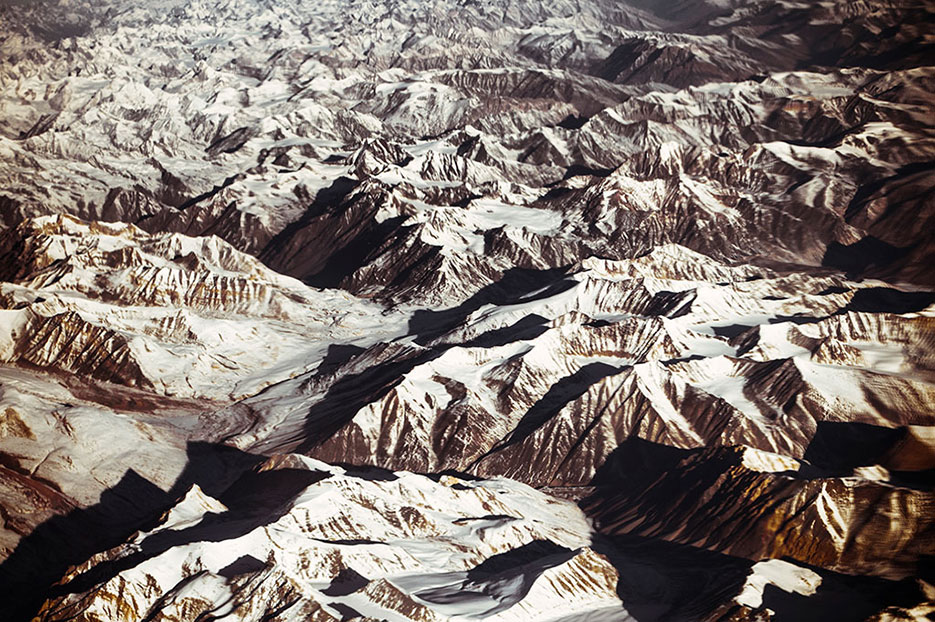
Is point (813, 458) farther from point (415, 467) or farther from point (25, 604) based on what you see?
point (25, 604)

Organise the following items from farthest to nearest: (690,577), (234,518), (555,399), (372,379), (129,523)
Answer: (372,379) < (555,399) < (129,523) < (234,518) < (690,577)

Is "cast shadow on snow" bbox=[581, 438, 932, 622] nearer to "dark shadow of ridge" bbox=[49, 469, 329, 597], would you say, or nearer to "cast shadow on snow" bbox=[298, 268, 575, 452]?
"dark shadow of ridge" bbox=[49, 469, 329, 597]

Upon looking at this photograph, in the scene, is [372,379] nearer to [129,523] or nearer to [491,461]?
[491,461]

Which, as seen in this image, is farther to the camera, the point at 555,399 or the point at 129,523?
the point at 555,399

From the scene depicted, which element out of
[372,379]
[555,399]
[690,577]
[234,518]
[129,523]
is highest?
[555,399]

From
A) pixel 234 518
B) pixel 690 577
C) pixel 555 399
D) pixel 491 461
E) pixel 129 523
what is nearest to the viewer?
pixel 690 577

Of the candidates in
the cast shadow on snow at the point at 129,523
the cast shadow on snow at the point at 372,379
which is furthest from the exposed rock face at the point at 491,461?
the cast shadow on snow at the point at 372,379

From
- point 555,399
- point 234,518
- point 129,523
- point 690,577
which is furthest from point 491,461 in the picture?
point 129,523

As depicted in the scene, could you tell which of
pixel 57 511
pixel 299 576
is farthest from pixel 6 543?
pixel 299 576

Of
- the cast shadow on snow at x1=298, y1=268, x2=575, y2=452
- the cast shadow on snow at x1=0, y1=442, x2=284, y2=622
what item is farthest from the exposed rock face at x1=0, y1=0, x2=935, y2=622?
the cast shadow on snow at x1=298, y1=268, x2=575, y2=452
